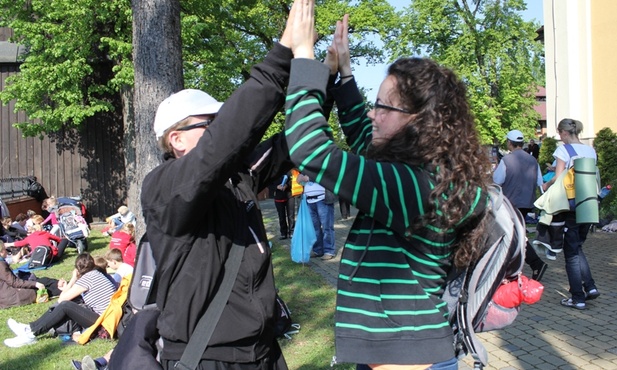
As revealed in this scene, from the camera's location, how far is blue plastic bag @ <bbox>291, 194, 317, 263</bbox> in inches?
330

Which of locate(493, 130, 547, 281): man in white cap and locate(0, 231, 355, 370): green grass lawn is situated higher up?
locate(493, 130, 547, 281): man in white cap

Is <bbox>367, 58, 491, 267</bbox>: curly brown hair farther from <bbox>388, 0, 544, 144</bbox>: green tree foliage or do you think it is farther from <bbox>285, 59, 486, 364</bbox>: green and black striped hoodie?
<bbox>388, 0, 544, 144</bbox>: green tree foliage

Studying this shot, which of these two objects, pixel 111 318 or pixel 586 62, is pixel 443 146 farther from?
pixel 586 62

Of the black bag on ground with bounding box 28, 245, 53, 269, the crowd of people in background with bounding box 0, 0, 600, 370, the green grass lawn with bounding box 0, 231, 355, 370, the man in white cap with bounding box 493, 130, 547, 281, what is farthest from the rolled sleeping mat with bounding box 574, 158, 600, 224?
the black bag on ground with bounding box 28, 245, 53, 269

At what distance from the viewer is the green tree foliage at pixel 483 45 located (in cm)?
2836

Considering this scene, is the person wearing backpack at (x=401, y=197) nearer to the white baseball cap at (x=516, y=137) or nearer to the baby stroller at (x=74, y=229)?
the white baseball cap at (x=516, y=137)

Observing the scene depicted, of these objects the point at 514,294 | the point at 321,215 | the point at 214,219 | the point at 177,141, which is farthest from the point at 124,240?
the point at 514,294

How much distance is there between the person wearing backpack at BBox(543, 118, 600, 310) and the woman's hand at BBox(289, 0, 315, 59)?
5.01 m

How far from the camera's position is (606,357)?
4.58 meters

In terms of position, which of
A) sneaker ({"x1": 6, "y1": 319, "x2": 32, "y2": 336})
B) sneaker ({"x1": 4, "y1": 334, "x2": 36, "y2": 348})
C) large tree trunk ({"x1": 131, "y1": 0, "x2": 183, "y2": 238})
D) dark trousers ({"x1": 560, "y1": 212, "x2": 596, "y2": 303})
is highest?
large tree trunk ({"x1": 131, "y1": 0, "x2": 183, "y2": 238})

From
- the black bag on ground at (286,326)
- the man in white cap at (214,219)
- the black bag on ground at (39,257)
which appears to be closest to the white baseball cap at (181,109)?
the man in white cap at (214,219)

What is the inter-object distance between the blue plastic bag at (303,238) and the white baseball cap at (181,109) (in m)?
6.45

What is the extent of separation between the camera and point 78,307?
615 centimetres

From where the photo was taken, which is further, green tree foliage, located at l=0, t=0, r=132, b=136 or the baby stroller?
green tree foliage, located at l=0, t=0, r=132, b=136
